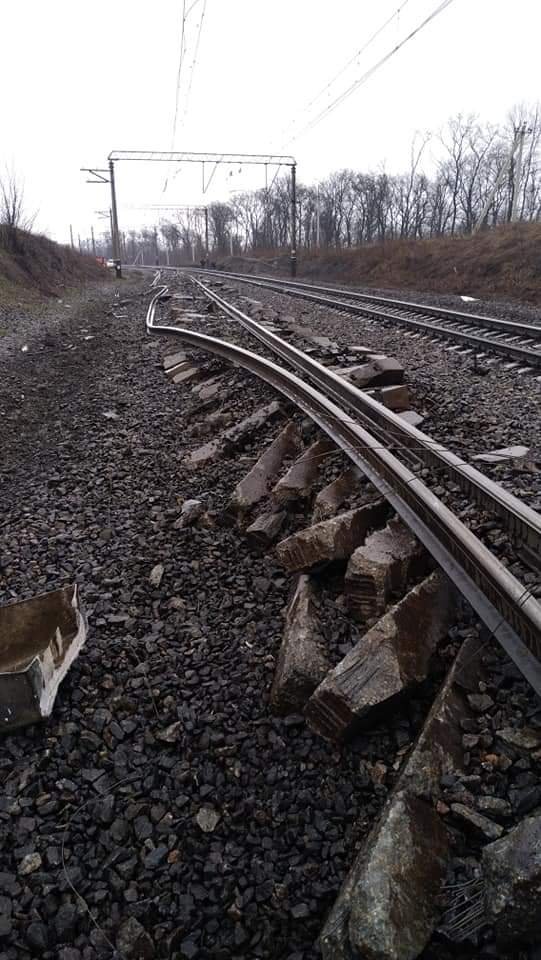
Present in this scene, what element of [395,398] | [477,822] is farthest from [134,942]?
[395,398]

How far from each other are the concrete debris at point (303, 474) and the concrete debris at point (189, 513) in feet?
1.76

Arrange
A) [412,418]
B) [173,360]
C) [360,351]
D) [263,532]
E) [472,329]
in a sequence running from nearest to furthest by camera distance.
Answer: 1. [263,532]
2. [412,418]
3. [360,351]
4. [173,360]
5. [472,329]

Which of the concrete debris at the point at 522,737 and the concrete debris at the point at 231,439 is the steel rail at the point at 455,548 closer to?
the concrete debris at the point at 522,737

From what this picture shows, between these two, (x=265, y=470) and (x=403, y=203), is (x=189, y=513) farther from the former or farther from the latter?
(x=403, y=203)

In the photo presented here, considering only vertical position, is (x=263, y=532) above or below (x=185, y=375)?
below

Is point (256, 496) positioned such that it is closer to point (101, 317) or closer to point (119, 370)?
point (119, 370)

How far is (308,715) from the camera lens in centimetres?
238

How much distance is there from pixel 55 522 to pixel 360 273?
30863mm

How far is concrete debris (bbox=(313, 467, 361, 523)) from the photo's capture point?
148 inches

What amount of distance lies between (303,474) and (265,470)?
0.34 meters

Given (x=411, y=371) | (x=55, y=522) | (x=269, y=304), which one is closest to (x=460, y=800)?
(x=55, y=522)

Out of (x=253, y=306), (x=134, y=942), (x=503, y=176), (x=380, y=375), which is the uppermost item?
(x=503, y=176)

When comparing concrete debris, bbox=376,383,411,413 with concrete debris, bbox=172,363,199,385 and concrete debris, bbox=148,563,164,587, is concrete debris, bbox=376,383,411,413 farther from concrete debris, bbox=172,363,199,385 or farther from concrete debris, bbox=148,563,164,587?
concrete debris, bbox=148,563,164,587

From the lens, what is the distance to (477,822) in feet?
5.94
